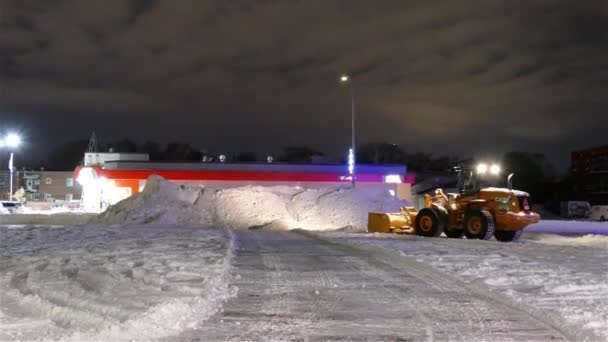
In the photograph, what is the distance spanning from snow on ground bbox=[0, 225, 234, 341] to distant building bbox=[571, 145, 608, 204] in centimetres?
7036

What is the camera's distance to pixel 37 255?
45.9ft

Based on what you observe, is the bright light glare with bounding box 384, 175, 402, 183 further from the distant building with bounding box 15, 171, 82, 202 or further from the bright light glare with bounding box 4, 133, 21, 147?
the distant building with bounding box 15, 171, 82, 202

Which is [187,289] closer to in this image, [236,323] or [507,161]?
[236,323]

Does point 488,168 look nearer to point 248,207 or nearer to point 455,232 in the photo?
point 455,232

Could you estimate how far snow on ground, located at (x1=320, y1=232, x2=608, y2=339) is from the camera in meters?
8.70

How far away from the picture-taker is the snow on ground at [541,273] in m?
8.70

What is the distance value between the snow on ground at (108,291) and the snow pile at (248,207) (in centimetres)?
1845

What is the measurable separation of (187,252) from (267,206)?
21541mm

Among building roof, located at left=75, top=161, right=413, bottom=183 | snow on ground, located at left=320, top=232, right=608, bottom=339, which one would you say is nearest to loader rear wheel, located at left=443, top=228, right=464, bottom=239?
snow on ground, located at left=320, top=232, right=608, bottom=339

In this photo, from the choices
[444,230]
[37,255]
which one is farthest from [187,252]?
[444,230]

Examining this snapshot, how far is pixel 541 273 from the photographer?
466 inches

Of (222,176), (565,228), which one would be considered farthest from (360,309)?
(222,176)

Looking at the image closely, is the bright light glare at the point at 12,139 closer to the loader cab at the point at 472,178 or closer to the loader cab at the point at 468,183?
the loader cab at the point at 472,178

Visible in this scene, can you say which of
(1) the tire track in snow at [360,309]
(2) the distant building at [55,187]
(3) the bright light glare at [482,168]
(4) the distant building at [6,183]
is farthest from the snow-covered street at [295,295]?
(4) the distant building at [6,183]
